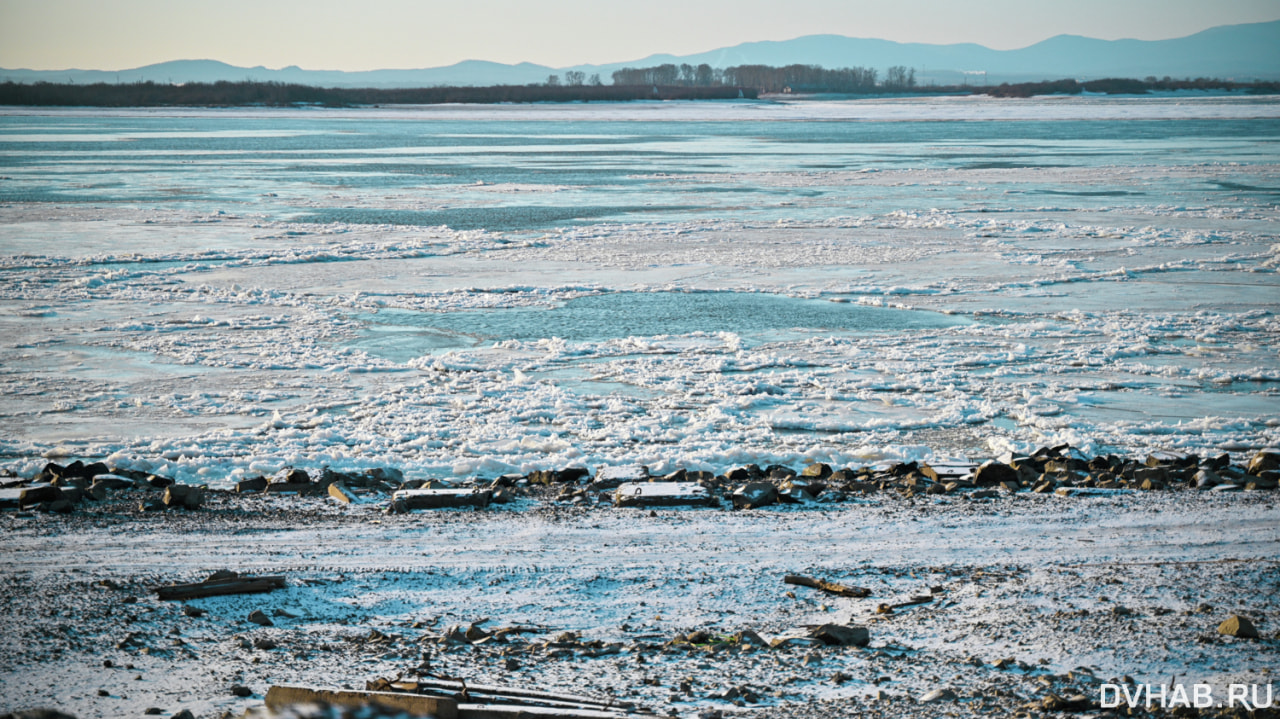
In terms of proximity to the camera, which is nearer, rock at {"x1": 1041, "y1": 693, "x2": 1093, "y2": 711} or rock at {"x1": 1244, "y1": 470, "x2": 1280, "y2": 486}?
rock at {"x1": 1041, "y1": 693, "x2": 1093, "y2": 711}

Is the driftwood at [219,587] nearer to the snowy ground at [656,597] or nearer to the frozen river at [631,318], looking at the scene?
the snowy ground at [656,597]

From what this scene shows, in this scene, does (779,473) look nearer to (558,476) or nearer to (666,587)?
(558,476)

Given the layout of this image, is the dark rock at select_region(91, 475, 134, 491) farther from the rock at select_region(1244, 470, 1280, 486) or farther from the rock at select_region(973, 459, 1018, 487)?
the rock at select_region(1244, 470, 1280, 486)

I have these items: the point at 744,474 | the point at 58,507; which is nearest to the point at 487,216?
the point at 744,474

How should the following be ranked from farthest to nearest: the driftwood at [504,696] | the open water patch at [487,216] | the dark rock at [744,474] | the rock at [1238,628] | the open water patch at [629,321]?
the open water patch at [487,216] → the open water patch at [629,321] → the dark rock at [744,474] → the rock at [1238,628] → the driftwood at [504,696]

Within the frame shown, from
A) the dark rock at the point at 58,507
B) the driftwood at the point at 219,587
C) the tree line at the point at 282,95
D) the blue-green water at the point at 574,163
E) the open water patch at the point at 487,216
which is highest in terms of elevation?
the tree line at the point at 282,95

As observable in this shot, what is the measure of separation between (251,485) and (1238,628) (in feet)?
18.5

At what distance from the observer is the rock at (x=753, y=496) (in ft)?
21.3

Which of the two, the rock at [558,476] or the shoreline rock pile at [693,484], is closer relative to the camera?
the shoreline rock pile at [693,484]

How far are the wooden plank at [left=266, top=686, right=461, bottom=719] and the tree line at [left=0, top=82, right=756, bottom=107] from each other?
A: 98407 millimetres

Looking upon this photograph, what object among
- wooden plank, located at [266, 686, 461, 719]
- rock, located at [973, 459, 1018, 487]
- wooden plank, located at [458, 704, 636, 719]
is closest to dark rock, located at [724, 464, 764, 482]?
rock, located at [973, 459, 1018, 487]

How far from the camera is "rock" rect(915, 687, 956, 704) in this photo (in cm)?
404

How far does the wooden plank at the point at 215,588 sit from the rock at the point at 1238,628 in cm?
421

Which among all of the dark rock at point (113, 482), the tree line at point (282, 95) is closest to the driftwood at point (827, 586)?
the dark rock at point (113, 482)
